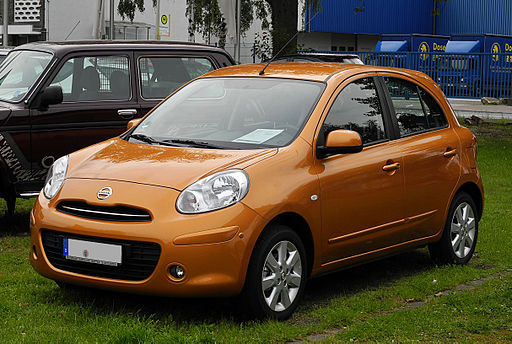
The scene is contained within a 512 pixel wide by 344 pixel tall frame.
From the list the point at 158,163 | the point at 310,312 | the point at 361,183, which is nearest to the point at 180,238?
the point at 158,163

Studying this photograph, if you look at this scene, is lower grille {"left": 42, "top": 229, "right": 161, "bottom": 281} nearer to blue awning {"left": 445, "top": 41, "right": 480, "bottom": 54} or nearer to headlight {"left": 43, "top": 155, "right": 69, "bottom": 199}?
headlight {"left": 43, "top": 155, "right": 69, "bottom": 199}

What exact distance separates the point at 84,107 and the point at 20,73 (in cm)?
74

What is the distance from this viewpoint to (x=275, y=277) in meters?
5.54

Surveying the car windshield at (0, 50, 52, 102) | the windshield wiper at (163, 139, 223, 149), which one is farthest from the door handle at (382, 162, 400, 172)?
the car windshield at (0, 50, 52, 102)

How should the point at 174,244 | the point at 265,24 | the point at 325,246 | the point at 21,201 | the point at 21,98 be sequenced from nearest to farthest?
the point at 174,244, the point at 325,246, the point at 21,98, the point at 21,201, the point at 265,24

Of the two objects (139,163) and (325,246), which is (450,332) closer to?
(325,246)

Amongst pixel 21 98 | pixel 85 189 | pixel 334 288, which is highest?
pixel 21 98

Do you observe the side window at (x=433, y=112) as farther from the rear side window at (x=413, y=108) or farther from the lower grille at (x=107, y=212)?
the lower grille at (x=107, y=212)

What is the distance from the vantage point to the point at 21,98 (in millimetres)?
8438

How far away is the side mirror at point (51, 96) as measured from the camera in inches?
327

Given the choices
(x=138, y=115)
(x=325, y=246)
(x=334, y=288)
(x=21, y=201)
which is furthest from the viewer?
(x=21, y=201)

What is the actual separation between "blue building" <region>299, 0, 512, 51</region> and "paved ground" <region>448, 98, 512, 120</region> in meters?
22.5

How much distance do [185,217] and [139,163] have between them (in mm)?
707

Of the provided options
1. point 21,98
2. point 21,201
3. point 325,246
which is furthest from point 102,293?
point 21,201
